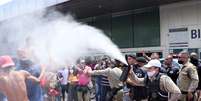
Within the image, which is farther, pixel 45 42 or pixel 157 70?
pixel 45 42

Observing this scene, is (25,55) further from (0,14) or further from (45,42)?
(0,14)

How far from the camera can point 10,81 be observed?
7.12 meters

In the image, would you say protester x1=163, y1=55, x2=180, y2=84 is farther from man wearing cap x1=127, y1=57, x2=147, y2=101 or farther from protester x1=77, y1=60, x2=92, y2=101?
protester x1=77, y1=60, x2=92, y2=101

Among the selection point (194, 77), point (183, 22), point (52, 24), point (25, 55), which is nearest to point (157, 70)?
point (194, 77)

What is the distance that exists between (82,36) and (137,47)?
38.0 feet

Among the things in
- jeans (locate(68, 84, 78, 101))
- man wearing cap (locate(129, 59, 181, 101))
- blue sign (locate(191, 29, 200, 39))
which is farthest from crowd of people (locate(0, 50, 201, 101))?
blue sign (locate(191, 29, 200, 39))

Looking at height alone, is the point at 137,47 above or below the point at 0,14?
below

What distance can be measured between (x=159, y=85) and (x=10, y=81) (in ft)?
7.99

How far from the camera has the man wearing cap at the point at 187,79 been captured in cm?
962

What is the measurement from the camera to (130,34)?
25656 millimetres

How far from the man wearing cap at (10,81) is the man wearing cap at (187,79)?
3.70m

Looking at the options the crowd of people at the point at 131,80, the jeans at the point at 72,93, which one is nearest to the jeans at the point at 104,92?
the crowd of people at the point at 131,80

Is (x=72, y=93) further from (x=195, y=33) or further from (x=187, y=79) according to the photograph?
(x=195, y=33)

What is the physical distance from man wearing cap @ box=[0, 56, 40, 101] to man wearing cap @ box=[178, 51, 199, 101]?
370 centimetres
